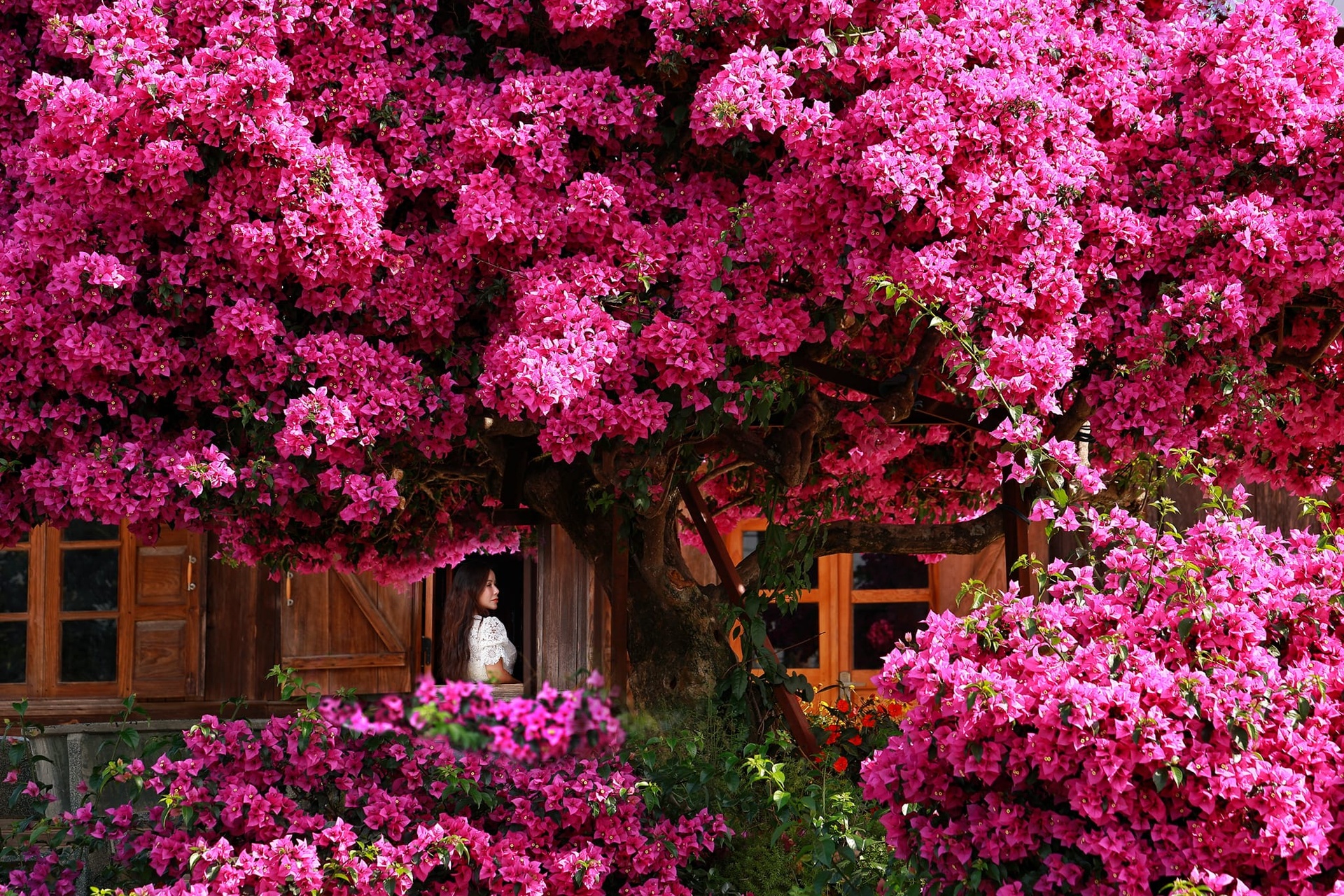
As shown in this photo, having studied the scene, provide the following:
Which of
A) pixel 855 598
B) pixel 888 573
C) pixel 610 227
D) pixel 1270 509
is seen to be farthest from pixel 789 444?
pixel 888 573

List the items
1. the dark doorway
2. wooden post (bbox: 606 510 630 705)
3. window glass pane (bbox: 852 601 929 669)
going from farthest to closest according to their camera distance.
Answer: the dark doorway
window glass pane (bbox: 852 601 929 669)
wooden post (bbox: 606 510 630 705)

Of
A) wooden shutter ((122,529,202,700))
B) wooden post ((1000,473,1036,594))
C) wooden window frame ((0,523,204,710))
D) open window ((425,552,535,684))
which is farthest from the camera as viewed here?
open window ((425,552,535,684))

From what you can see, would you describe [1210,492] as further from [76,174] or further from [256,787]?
[76,174]

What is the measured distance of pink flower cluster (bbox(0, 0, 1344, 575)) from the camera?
357 centimetres

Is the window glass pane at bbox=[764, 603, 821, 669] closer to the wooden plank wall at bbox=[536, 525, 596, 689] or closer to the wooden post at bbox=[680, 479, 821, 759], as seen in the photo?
the wooden plank wall at bbox=[536, 525, 596, 689]

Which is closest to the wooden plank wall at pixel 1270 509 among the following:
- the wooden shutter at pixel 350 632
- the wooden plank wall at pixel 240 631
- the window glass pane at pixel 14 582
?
the wooden shutter at pixel 350 632

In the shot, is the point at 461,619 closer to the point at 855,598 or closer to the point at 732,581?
the point at 732,581

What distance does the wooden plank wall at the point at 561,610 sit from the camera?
314 inches

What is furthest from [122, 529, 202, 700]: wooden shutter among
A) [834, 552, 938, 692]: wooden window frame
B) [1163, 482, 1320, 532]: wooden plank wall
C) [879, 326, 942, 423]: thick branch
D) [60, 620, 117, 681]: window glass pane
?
[1163, 482, 1320, 532]: wooden plank wall

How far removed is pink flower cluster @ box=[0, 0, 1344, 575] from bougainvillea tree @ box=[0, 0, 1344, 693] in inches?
0.5

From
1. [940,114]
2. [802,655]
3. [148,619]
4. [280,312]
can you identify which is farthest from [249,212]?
[802,655]

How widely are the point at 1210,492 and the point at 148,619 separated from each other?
243 inches

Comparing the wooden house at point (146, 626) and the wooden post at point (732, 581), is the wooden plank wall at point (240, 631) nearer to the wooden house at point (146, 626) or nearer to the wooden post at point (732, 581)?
the wooden house at point (146, 626)

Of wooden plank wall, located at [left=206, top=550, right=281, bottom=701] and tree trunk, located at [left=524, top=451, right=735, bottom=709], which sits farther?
wooden plank wall, located at [left=206, top=550, right=281, bottom=701]
